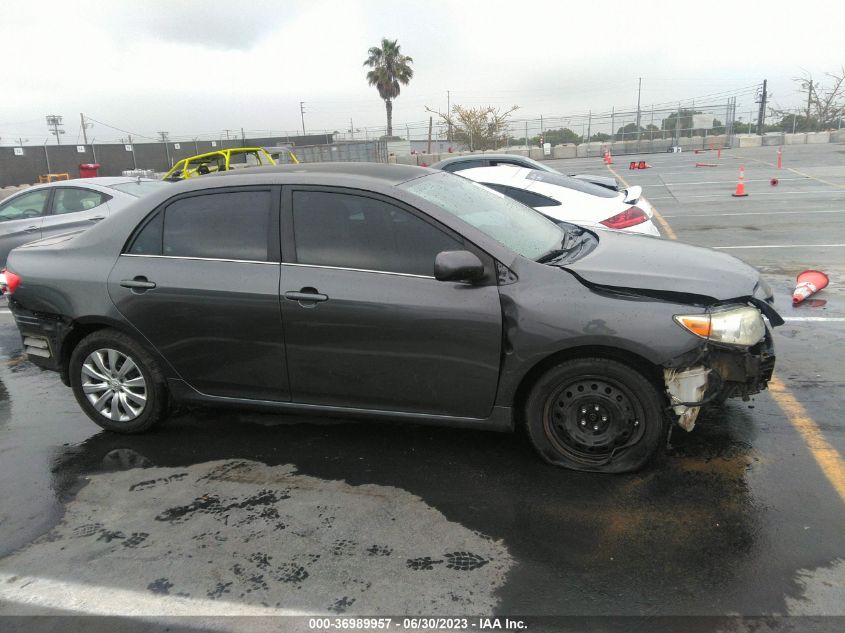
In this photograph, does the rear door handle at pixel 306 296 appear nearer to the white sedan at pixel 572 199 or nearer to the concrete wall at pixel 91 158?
the white sedan at pixel 572 199

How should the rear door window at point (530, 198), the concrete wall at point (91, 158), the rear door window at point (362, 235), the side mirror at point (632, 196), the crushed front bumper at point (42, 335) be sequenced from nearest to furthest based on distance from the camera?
the rear door window at point (362, 235) → the crushed front bumper at point (42, 335) → the rear door window at point (530, 198) → the side mirror at point (632, 196) → the concrete wall at point (91, 158)

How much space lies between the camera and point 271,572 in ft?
9.38

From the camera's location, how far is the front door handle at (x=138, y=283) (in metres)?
3.96

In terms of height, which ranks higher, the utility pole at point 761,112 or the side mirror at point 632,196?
the utility pole at point 761,112

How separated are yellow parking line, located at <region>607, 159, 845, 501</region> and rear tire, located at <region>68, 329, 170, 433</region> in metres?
3.95

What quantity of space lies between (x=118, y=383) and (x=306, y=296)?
5.21 ft

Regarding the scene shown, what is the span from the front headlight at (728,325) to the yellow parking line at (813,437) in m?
0.85

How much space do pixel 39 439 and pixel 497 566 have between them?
10.9 feet

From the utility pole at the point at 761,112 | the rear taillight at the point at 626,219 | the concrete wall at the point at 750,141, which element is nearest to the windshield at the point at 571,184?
the rear taillight at the point at 626,219

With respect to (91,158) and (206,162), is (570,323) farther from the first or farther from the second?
(91,158)

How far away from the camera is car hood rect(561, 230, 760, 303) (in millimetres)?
3316

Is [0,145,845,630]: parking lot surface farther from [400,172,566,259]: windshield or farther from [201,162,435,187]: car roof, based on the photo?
[201,162,435,187]: car roof

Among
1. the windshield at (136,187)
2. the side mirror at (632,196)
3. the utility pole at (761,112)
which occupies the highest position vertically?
the utility pole at (761,112)

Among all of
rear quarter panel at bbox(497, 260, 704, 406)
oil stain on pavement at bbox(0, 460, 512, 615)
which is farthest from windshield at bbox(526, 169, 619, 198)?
oil stain on pavement at bbox(0, 460, 512, 615)
